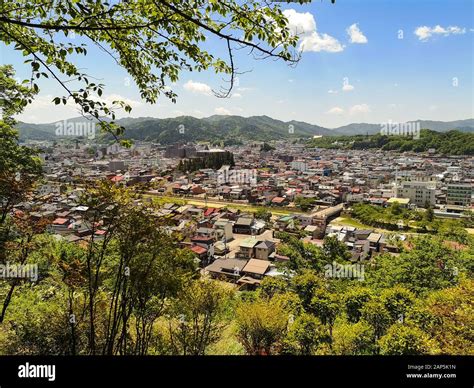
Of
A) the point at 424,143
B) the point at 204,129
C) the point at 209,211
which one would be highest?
the point at 204,129

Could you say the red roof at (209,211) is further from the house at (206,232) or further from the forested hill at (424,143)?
the forested hill at (424,143)

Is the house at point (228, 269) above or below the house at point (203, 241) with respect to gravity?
below

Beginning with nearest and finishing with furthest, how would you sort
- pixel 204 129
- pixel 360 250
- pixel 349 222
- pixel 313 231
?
pixel 360 250 → pixel 313 231 → pixel 349 222 → pixel 204 129

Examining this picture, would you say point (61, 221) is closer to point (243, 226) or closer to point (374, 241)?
point (243, 226)

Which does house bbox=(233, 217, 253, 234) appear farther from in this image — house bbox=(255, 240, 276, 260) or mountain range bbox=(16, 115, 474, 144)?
mountain range bbox=(16, 115, 474, 144)

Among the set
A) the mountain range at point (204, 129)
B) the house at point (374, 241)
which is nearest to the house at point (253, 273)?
the house at point (374, 241)

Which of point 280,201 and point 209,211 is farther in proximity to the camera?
point 280,201

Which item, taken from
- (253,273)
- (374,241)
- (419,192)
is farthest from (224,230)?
(419,192)

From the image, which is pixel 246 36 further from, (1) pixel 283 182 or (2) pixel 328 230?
(1) pixel 283 182
